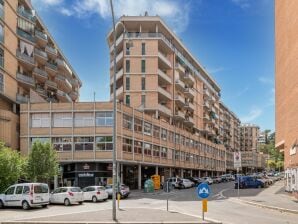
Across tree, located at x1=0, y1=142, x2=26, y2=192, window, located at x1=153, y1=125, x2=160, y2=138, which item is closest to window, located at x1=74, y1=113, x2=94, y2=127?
window, located at x1=153, y1=125, x2=160, y2=138

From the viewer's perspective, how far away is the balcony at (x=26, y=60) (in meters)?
60.1

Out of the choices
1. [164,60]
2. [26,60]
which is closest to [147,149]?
[164,60]

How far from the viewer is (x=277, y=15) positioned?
57094mm

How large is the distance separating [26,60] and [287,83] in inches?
1274

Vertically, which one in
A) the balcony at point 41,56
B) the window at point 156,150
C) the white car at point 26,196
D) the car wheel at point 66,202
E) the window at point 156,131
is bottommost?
the car wheel at point 66,202

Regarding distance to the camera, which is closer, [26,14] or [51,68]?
[26,14]

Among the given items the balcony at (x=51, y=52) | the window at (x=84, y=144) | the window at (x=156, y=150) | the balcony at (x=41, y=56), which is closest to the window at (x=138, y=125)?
the window at (x=156, y=150)

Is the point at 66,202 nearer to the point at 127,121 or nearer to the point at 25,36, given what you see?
the point at 127,121

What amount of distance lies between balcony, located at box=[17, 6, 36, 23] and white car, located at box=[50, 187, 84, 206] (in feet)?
105

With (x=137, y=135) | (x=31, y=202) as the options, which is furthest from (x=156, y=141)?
(x=31, y=202)

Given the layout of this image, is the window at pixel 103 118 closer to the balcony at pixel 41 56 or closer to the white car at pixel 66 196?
the balcony at pixel 41 56

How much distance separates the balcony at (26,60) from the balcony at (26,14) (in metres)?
4.95

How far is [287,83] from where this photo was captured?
162 feet

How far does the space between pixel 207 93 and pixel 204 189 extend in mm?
96123
